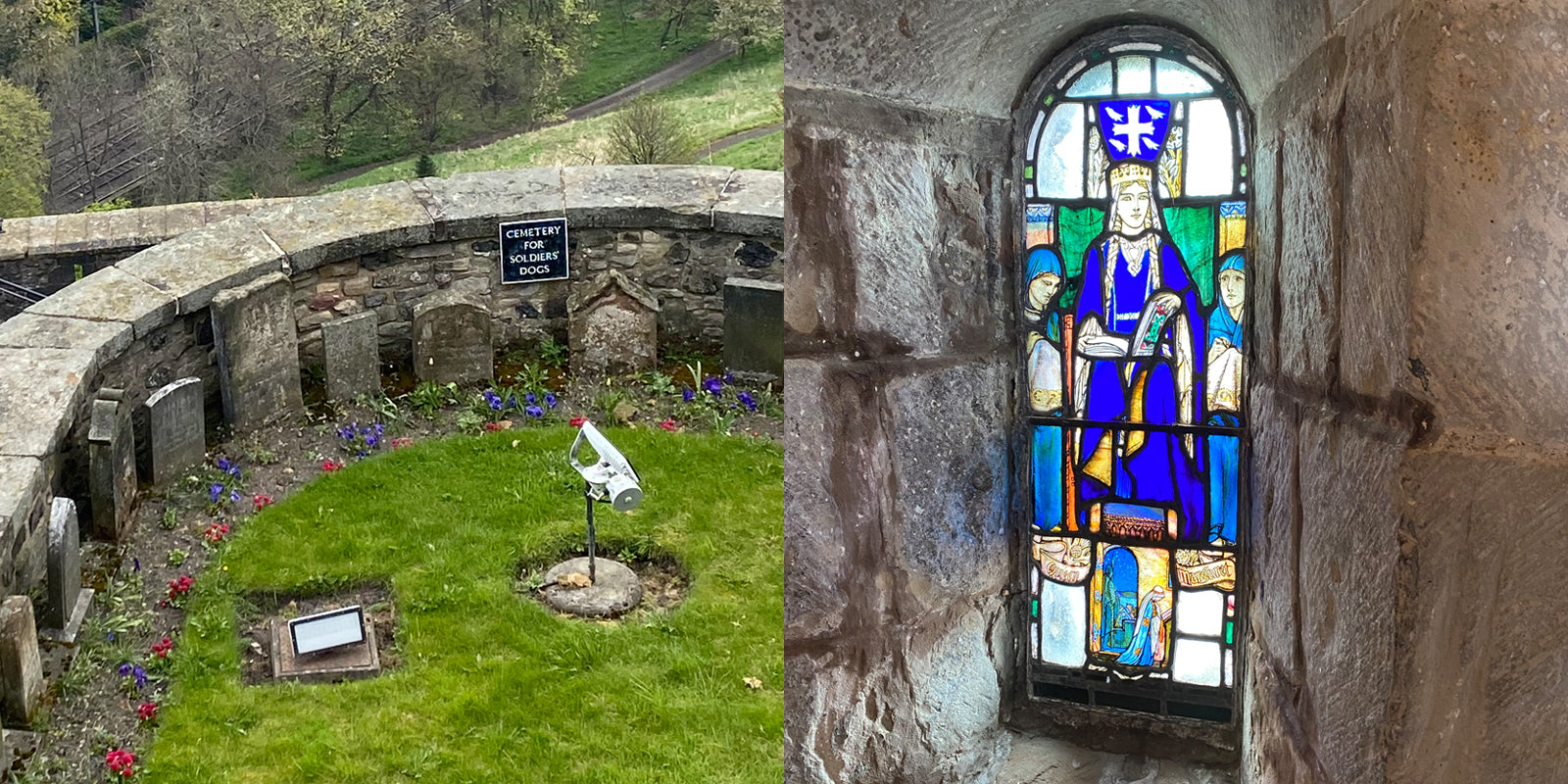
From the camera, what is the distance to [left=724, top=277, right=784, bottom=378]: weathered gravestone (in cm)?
797

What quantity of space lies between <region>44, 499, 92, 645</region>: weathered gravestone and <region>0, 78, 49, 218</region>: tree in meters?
16.5

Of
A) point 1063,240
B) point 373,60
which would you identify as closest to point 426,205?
point 1063,240

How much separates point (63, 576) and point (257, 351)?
6.97ft

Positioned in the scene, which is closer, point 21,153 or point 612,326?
point 612,326

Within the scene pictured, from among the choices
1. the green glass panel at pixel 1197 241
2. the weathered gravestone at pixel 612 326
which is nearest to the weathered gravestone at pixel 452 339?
the weathered gravestone at pixel 612 326

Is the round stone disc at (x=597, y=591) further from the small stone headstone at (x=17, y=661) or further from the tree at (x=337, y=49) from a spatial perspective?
the tree at (x=337, y=49)

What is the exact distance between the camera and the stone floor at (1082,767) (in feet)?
7.85

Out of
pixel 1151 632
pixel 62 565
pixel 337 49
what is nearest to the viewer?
pixel 1151 632

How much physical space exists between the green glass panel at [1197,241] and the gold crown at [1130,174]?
0.07 metres

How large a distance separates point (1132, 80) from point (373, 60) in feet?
92.1

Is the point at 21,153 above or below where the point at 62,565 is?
above

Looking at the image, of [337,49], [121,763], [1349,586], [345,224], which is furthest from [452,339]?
[337,49]

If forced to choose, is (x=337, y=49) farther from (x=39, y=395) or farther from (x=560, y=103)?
(x=39, y=395)

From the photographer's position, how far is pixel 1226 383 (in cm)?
236
